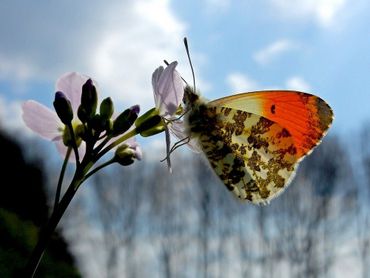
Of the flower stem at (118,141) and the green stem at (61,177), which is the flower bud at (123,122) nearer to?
the flower stem at (118,141)

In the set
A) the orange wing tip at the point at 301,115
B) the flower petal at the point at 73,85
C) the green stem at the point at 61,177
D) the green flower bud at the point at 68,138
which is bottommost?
the green stem at the point at 61,177

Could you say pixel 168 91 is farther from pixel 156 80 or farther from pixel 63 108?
pixel 63 108

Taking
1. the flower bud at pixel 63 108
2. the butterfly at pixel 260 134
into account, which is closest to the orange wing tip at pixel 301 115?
the butterfly at pixel 260 134

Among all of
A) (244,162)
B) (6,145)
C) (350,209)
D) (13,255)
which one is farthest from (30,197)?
(350,209)

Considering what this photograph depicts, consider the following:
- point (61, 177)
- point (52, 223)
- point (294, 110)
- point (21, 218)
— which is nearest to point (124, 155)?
point (61, 177)

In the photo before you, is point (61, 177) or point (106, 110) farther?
point (106, 110)

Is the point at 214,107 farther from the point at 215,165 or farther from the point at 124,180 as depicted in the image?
the point at 124,180

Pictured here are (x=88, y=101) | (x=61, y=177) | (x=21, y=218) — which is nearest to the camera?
(x=61, y=177)
